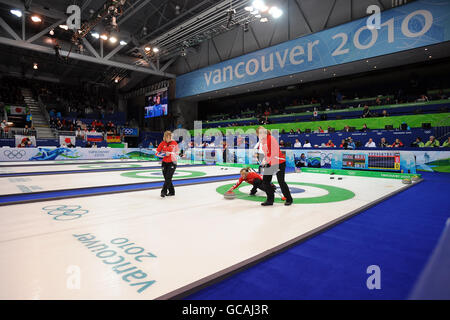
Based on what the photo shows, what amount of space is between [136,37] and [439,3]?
2290 centimetres

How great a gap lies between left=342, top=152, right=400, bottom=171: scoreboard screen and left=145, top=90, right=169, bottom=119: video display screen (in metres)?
21.5

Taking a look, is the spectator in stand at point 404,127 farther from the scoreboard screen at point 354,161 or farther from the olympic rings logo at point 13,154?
the olympic rings logo at point 13,154

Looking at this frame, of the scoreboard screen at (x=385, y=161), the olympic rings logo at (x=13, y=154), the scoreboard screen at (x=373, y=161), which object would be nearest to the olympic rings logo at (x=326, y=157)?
the scoreboard screen at (x=373, y=161)

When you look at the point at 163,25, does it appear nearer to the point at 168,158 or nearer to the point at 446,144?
the point at 168,158

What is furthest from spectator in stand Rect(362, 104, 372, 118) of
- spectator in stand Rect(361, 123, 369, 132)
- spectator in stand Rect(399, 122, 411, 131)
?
spectator in stand Rect(399, 122, 411, 131)

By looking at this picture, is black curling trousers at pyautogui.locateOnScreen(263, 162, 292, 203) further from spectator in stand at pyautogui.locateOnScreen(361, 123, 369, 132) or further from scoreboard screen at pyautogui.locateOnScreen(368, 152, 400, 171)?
spectator in stand at pyautogui.locateOnScreen(361, 123, 369, 132)

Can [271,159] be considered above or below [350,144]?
below

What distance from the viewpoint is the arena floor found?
2385mm

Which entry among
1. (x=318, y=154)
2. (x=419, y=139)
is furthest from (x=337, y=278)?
(x=419, y=139)

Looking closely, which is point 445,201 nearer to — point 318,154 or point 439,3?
point 318,154

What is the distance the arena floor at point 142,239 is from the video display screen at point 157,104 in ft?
79.1

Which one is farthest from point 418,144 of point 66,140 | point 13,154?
point 66,140

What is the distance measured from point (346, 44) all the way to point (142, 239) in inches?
705

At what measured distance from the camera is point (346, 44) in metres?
16.2
